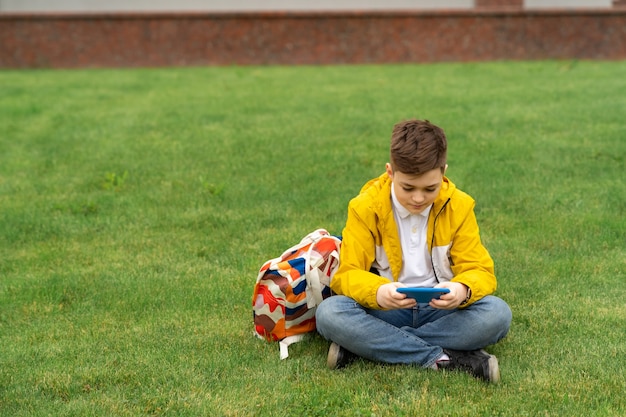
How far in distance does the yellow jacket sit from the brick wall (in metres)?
10.5

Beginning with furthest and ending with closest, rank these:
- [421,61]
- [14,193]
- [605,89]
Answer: [421,61], [605,89], [14,193]

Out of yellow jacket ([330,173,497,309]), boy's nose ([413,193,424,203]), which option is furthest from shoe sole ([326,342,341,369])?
boy's nose ([413,193,424,203])

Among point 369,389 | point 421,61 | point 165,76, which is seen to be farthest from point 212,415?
point 421,61

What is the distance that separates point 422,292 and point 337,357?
0.53 meters

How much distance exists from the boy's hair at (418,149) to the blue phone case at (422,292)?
0.46 m

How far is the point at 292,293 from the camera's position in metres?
4.06

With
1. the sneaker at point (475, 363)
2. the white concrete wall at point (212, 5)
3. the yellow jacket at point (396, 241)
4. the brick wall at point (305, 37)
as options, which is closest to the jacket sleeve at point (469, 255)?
the yellow jacket at point (396, 241)

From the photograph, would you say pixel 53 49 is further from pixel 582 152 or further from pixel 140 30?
pixel 582 152

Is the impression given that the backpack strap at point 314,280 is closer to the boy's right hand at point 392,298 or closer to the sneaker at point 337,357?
the sneaker at point 337,357

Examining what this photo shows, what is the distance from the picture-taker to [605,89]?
959cm

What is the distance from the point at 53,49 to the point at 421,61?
19.0ft

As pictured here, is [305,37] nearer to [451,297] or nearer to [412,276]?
[412,276]

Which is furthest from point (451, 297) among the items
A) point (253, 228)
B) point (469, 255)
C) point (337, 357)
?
point (253, 228)

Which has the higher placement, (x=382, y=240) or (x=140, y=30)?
(x=382, y=240)
